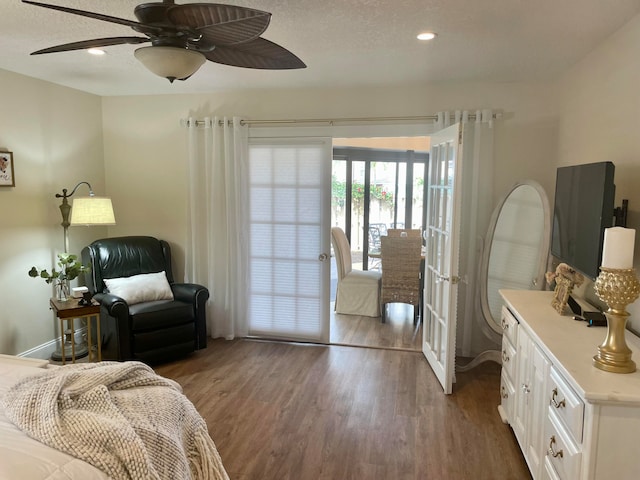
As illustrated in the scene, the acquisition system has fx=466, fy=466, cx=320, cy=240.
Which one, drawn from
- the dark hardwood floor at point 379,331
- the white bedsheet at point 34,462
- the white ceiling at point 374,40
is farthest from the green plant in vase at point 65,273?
the white bedsheet at point 34,462

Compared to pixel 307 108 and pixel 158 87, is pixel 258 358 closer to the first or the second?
pixel 307 108

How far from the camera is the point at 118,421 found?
61.3 inches

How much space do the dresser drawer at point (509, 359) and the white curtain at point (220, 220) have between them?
2564 mm

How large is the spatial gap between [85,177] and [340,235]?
9.40 feet

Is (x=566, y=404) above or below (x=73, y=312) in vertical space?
above

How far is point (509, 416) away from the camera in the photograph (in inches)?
113

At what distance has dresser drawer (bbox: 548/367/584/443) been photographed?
1739 mm

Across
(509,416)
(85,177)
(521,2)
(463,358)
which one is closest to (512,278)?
(463,358)

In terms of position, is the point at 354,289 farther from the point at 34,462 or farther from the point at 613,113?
the point at 34,462

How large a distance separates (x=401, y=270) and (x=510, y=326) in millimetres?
2439

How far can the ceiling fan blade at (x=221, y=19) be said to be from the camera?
1.51 meters

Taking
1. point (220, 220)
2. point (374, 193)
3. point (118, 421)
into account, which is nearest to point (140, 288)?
point (220, 220)

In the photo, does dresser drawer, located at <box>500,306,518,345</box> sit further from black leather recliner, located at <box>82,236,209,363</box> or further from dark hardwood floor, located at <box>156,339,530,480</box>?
black leather recliner, located at <box>82,236,209,363</box>

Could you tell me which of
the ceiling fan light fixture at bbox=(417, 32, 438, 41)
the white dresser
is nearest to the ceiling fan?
the ceiling fan light fixture at bbox=(417, 32, 438, 41)
